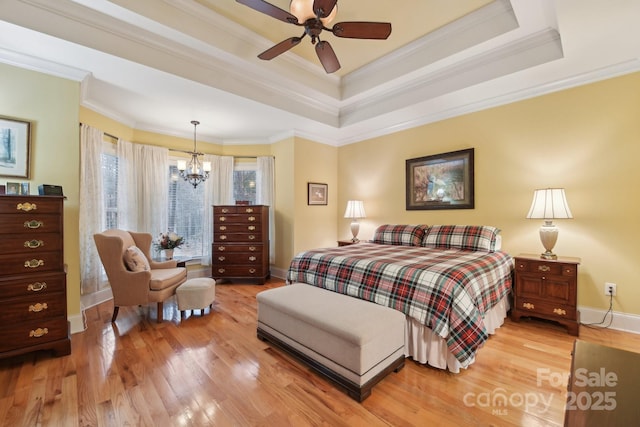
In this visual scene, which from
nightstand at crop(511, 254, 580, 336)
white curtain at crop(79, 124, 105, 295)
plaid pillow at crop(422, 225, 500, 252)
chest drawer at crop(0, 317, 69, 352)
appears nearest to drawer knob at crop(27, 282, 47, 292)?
chest drawer at crop(0, 317, 69, 352)

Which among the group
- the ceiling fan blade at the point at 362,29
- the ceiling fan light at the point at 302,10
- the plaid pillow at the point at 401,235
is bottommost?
the plaid pillow at the point at 401,235

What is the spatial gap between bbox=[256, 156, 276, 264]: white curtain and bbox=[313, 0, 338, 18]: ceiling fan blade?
3132mm

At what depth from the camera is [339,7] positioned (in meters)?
2.57

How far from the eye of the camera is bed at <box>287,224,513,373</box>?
1886 millimetres

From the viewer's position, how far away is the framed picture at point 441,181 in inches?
139

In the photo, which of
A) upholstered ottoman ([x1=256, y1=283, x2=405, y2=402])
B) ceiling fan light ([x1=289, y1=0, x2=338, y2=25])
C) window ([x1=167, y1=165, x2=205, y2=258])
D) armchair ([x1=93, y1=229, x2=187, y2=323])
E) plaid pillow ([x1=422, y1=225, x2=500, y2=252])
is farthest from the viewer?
window ([x1=167, y1=165, x2=205, y2=258])

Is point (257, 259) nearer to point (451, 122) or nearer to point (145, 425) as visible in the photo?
point (145, 425)

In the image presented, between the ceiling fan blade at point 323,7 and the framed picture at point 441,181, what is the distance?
8.37ft

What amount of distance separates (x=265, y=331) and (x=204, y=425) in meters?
0.94

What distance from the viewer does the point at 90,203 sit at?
3254mm

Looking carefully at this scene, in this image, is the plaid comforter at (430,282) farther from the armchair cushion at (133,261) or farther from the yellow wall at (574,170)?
the armchair cushion at (133,261)

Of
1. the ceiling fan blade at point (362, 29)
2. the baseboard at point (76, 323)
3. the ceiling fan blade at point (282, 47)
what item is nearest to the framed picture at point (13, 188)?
the baseboard at point (76, 323)

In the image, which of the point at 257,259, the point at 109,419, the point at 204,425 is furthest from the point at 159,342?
the point at 257,259

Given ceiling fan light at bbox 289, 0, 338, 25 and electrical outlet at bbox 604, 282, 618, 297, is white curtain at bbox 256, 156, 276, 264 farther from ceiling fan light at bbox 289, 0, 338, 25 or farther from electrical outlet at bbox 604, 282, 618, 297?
Answer: electrical outlet at bbox 604, 282, 618, 297
